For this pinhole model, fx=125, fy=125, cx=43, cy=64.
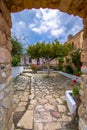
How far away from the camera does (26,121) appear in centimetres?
306

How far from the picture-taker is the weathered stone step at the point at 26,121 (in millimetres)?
2837

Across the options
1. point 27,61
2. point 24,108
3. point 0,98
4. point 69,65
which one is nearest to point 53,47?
point 69,65

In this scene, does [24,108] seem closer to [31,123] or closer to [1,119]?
[31,123]

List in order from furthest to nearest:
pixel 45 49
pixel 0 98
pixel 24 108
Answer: pixel 45 49
pixel 24 108
pixel 0 98

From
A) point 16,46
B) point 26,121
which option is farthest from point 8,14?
point 16,46

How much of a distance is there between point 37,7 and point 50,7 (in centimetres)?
22

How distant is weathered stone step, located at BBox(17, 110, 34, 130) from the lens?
284 centimetres

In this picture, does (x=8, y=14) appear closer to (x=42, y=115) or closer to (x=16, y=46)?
(x=42, y=115)

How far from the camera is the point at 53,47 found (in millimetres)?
10398

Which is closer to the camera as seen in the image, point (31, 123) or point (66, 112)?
point (31, 123)

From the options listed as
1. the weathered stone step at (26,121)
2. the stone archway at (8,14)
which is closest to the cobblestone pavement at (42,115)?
the weathered stone step at (26,121)

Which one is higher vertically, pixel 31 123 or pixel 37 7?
pixel 37 7

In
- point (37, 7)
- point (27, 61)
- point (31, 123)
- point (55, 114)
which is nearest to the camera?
point (37, 7)

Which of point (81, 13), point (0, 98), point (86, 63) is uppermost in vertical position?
point (81, 13)
